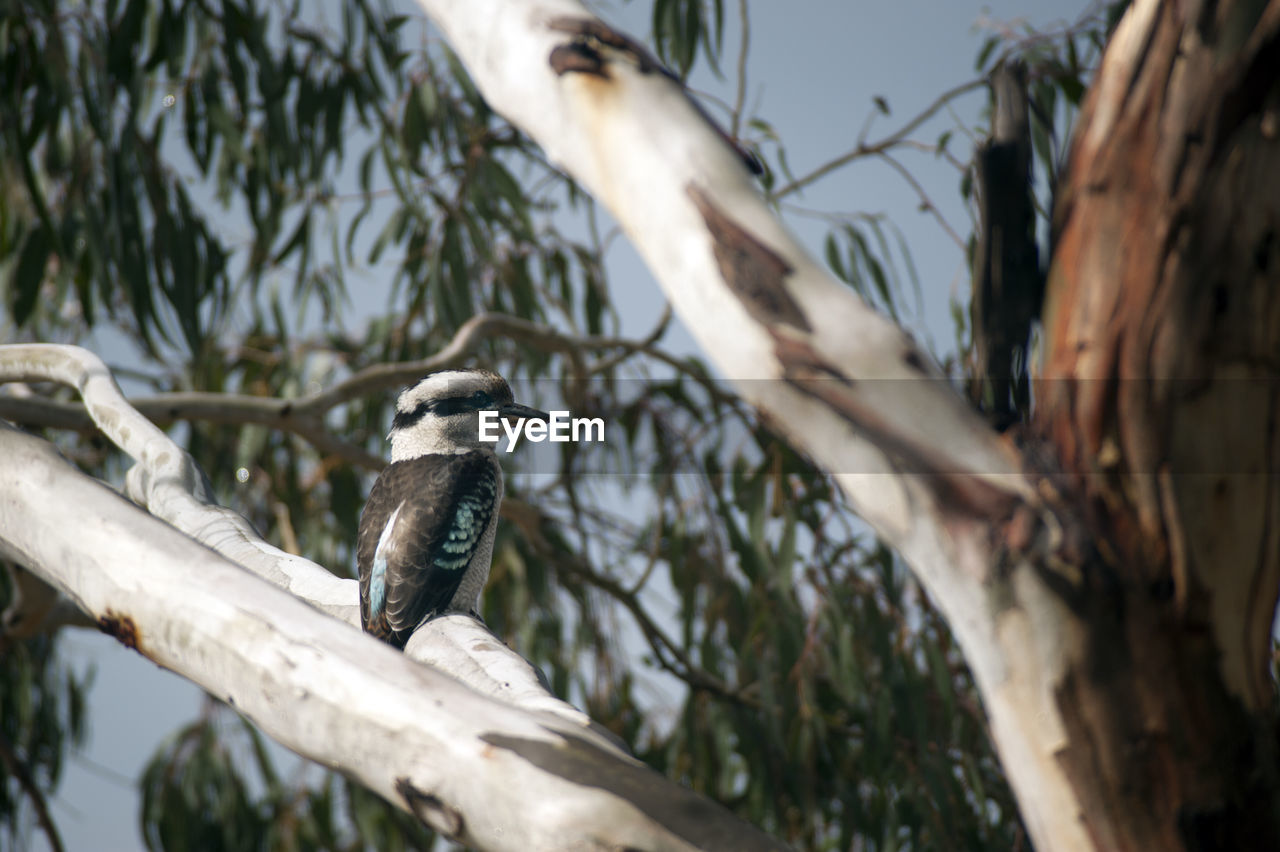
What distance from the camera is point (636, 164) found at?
775 millimetres

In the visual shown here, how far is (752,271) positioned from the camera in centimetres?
71

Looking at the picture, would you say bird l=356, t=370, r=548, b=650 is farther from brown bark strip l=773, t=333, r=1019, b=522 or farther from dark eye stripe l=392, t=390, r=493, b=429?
brown bark strip l=773, t=333, r=1019, b=522

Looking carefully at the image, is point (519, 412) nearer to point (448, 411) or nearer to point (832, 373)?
point (448, 411)

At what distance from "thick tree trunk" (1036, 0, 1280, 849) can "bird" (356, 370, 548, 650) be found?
104 centimetres

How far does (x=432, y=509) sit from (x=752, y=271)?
104cm

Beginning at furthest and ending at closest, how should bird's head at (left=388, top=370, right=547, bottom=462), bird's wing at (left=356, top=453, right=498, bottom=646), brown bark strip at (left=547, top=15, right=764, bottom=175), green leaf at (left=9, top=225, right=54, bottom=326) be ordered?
green leaf at (left=9, top=225, right=54, bottom=326)
bird's head at (left=388, top=370, right=547, bottom=462)
bird's wing at (left=356, top=453, right=498, bottom=646)
brown bark strip at (left=547, top=15, right=764, bottom=175)

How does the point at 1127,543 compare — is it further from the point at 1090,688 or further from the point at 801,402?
the point at 801,402

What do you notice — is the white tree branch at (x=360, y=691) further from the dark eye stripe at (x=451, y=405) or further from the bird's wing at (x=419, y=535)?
the dark eye stripe at (x=451, y=405)

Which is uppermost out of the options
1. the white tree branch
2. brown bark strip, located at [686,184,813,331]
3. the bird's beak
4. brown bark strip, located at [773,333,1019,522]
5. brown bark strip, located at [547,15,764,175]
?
brown bark strip, located at [547,15,764,175]

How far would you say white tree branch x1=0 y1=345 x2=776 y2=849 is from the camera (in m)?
0.70

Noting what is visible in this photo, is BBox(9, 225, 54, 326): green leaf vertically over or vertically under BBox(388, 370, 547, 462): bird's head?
over

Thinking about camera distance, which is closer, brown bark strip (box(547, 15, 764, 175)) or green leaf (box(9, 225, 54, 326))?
brown bark strip (box(547, 15, 764, 175))

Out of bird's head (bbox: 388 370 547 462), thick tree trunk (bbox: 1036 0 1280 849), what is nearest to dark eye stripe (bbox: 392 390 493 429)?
bird's head (bbox: 388 370 547 462)

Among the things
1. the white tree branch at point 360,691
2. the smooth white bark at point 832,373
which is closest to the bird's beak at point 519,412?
the white tree branch at point 360,691
